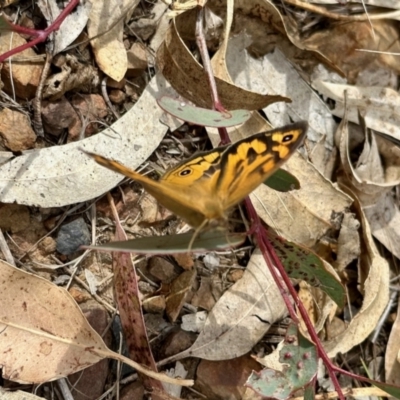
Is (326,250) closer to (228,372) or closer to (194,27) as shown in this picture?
(228,372)

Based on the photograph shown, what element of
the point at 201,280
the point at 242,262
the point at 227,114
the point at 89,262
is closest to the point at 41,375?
the point at 89,262

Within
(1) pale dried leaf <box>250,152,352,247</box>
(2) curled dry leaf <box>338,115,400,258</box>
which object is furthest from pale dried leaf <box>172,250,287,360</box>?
(2) curled dry leaf <box>338,115,400,258</box>

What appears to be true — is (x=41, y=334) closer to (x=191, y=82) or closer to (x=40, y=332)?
(x=40, y=332)

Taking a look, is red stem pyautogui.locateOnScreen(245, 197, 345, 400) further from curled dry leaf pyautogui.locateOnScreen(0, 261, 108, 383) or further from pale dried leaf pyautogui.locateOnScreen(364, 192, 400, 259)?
pale dried leaf pyautogui.locateOnScreen(364, 192, 400, 259)

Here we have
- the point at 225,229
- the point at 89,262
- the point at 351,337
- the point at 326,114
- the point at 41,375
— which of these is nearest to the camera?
the point at 225,229

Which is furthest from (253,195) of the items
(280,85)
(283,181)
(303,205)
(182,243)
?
(182,243)

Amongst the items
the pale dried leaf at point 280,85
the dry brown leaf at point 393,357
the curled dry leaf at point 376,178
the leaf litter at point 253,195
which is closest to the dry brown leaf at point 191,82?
the leaf litter at point 253,195

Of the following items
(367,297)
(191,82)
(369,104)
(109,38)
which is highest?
(109,38)
